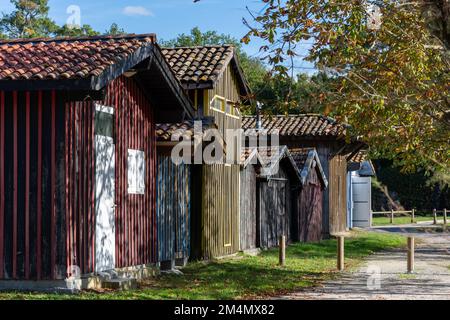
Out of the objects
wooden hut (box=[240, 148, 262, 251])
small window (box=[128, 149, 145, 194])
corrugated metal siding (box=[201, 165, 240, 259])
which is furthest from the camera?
wooden hut (box=[240, 148, 262, 251])

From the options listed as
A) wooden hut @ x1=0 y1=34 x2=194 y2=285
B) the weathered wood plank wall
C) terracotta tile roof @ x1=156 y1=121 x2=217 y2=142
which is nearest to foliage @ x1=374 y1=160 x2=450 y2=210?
the weathered wood plank wall

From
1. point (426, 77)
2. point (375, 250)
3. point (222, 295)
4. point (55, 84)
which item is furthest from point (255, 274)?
point (375, 250)

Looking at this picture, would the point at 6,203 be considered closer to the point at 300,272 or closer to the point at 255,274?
the point at 255,274

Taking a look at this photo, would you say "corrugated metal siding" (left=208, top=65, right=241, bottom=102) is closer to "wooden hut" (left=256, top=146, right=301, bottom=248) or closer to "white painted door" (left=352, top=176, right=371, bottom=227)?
Answer: "wooden hut" (left=256, top=146, right=301, bottom=248)

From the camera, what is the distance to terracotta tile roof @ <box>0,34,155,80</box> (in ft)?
48.4

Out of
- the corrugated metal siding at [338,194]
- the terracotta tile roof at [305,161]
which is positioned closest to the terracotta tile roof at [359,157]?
the corrugated metal siding at [338,194]

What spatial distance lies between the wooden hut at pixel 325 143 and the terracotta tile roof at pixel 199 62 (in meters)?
11.9

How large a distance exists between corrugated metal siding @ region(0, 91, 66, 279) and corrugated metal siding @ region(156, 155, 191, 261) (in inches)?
191

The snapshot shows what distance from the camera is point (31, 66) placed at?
15211mm

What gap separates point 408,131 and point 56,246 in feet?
25.7

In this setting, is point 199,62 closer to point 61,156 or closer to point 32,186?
point 61,156

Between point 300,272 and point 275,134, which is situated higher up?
point 275,134

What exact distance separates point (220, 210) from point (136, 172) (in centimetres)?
645

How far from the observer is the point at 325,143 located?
1502 inches
